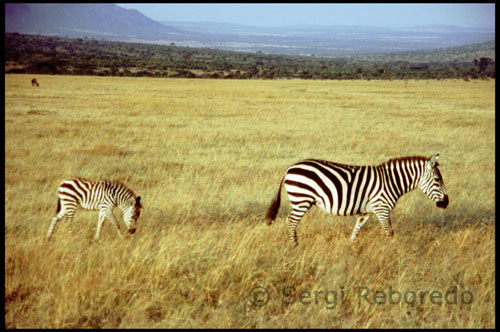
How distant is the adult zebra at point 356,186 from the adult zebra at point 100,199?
1954 mm

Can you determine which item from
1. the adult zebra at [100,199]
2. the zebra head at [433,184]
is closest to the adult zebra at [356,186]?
the zebra head at [433,184]

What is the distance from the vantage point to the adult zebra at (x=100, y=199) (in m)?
5.59

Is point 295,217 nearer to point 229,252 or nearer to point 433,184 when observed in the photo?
point 229,252

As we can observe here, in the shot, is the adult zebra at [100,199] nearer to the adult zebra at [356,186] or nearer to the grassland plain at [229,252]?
the grassland plain at [229,252]

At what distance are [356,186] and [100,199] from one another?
3.45 metres

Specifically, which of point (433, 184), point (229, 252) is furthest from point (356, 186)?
point (229, 252)

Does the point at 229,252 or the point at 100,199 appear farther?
the point at 100,199

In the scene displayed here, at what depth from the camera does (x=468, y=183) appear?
394 inches

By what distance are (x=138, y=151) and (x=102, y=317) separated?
9.52 m

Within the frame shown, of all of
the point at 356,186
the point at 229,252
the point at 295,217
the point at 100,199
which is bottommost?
the point at 229,252

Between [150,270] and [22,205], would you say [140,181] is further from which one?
[150,270]

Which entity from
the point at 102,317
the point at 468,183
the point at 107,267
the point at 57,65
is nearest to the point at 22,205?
the point at 107,267

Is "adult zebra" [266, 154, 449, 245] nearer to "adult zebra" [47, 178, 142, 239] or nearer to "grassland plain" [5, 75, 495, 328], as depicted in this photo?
"grassland plain" [5, 75, 495, 328]

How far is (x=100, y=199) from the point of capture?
564 centimetres
